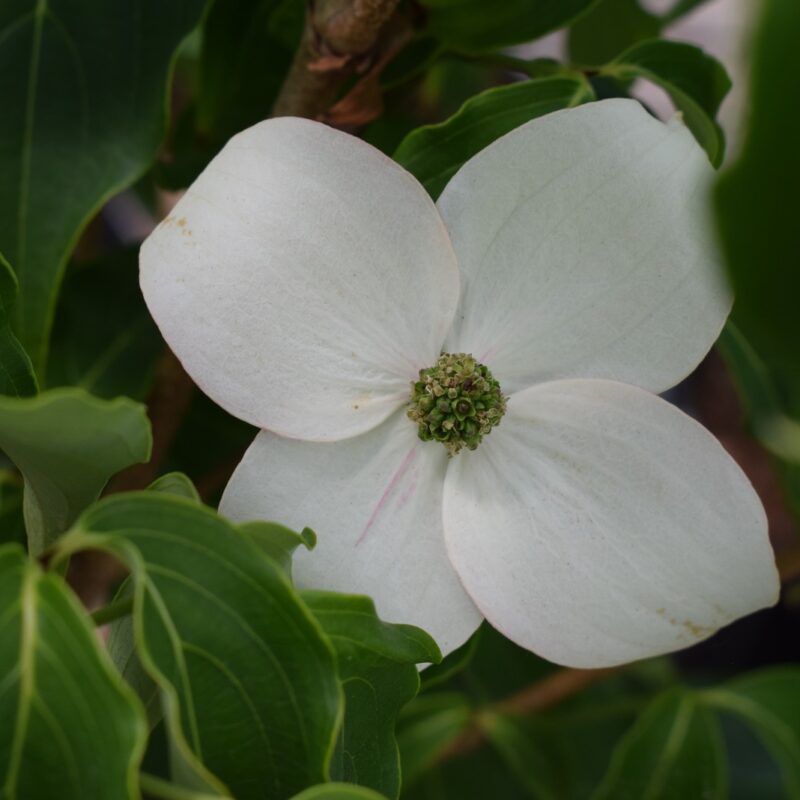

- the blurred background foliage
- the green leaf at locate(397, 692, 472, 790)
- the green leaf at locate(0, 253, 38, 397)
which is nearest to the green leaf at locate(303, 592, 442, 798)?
the blurred background foliage

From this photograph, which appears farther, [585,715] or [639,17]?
[585,715]

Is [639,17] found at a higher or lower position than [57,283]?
higher

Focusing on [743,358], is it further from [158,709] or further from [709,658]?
[709,658]

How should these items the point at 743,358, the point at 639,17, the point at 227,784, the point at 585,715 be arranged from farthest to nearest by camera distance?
the point at 585,715 < the point at 639,17 < the point at 743,358 < the point at 227,784

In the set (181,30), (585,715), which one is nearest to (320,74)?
(181,30)

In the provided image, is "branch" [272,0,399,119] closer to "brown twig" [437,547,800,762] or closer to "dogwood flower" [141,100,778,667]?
"dogwood flower" [141,100,778,667]

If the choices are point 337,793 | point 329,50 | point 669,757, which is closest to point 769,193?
point 337,793
